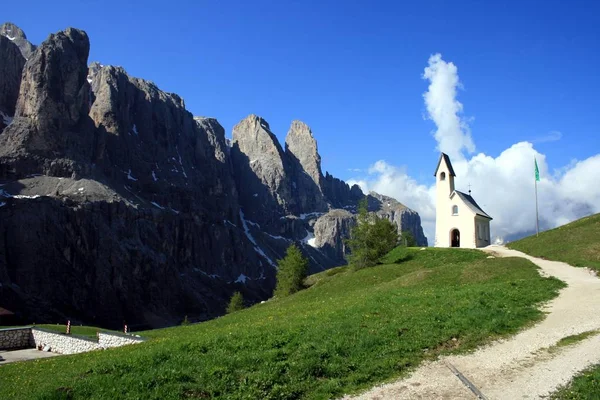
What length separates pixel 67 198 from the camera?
198m

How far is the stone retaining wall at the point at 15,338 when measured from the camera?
35.2 m

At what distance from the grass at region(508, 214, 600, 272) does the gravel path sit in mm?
19667

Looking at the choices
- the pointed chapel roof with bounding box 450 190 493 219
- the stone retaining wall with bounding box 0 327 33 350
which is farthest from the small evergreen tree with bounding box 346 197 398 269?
the stone retaining wall with bounding box 0 327 33 350

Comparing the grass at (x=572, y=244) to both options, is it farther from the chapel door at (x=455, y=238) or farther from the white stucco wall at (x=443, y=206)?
the white stucco wall at (x=443, y=206)

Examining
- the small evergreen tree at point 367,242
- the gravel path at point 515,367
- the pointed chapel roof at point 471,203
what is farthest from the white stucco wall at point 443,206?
the gravel path at point 515,367

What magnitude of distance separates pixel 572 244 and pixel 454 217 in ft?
75.2

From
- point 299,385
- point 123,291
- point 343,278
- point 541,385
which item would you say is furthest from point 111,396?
point 123,291

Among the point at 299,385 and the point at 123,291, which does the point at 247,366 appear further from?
the point at 123,291

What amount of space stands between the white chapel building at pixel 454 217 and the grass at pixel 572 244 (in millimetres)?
9850

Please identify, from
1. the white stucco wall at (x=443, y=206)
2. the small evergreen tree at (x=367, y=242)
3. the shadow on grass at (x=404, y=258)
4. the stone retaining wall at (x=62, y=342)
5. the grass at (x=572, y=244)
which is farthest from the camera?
the white stucco wall at (x=443, y=206)

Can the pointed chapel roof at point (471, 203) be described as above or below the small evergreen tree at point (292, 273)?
above

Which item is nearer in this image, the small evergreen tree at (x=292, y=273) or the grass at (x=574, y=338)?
the grass at (x=574, y=338)

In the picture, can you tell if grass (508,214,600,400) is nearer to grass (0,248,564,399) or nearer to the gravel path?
grass (0,248,564,399)

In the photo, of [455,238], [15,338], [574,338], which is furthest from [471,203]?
[15,338]
